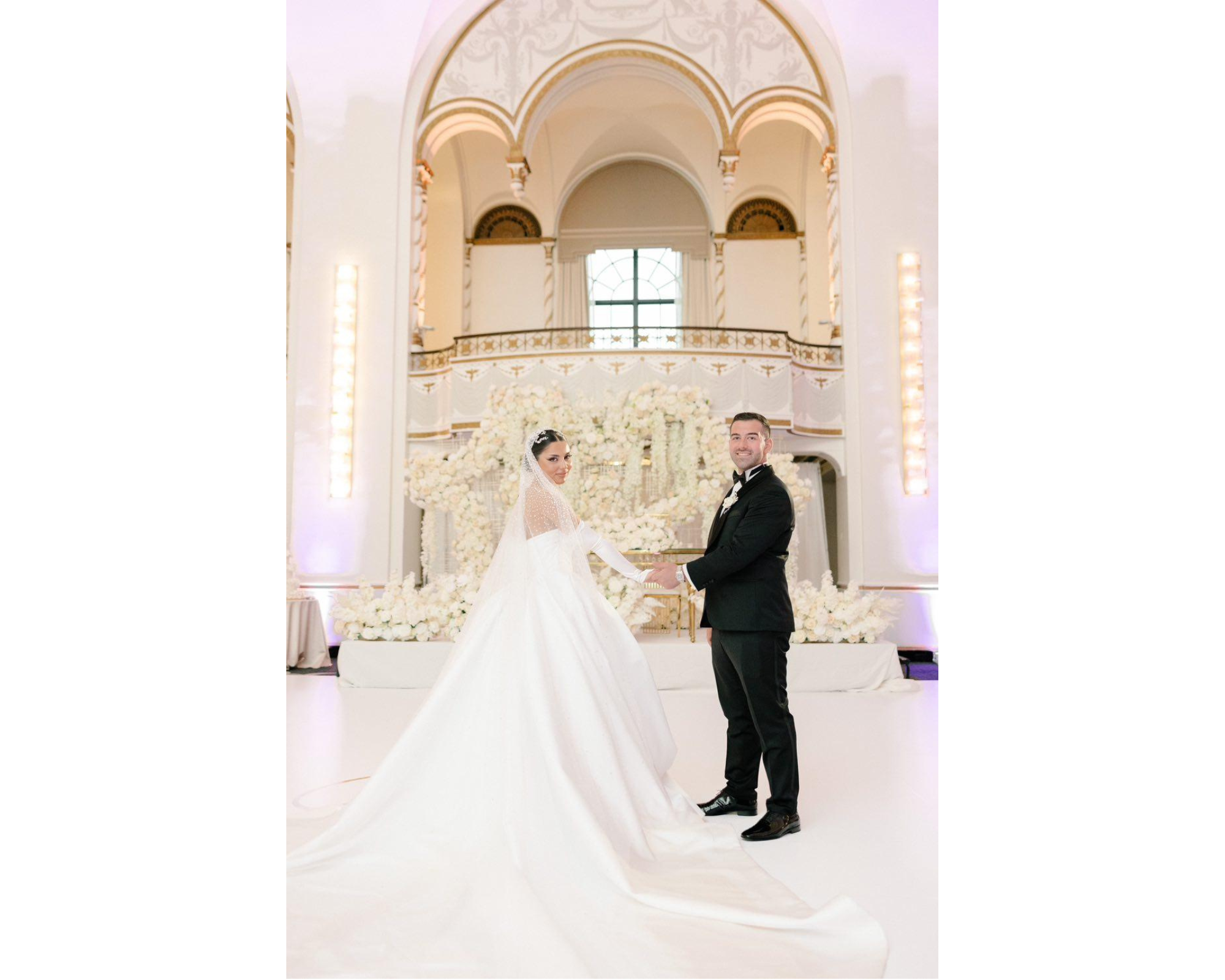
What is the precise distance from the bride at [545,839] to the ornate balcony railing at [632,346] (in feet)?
28.3

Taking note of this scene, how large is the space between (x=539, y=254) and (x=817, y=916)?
1584cm

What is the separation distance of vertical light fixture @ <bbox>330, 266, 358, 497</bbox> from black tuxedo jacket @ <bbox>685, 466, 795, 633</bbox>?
922 cm

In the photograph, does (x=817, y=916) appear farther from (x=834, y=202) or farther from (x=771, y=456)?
(x=834, y=202)

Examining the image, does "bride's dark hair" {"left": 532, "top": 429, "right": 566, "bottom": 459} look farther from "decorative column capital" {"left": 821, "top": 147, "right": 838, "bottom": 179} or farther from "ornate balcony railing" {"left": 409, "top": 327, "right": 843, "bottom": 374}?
"decorative column capital" {"left": 821, "top": 147, "right": 838, "bottom": 179}

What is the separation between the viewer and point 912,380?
12031 mm

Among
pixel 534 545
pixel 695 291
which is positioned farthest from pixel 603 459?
pixel 695 291

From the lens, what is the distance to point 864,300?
12.3 metres

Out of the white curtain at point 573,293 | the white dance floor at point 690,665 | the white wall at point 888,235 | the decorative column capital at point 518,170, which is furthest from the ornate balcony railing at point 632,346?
the white dance floor at point 690,665

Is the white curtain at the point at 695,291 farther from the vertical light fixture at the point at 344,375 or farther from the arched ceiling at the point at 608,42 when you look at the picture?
the vertical light fixture at the point at 344,375

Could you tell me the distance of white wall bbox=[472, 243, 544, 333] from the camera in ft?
56.0

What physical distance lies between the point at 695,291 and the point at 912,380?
6.19m
